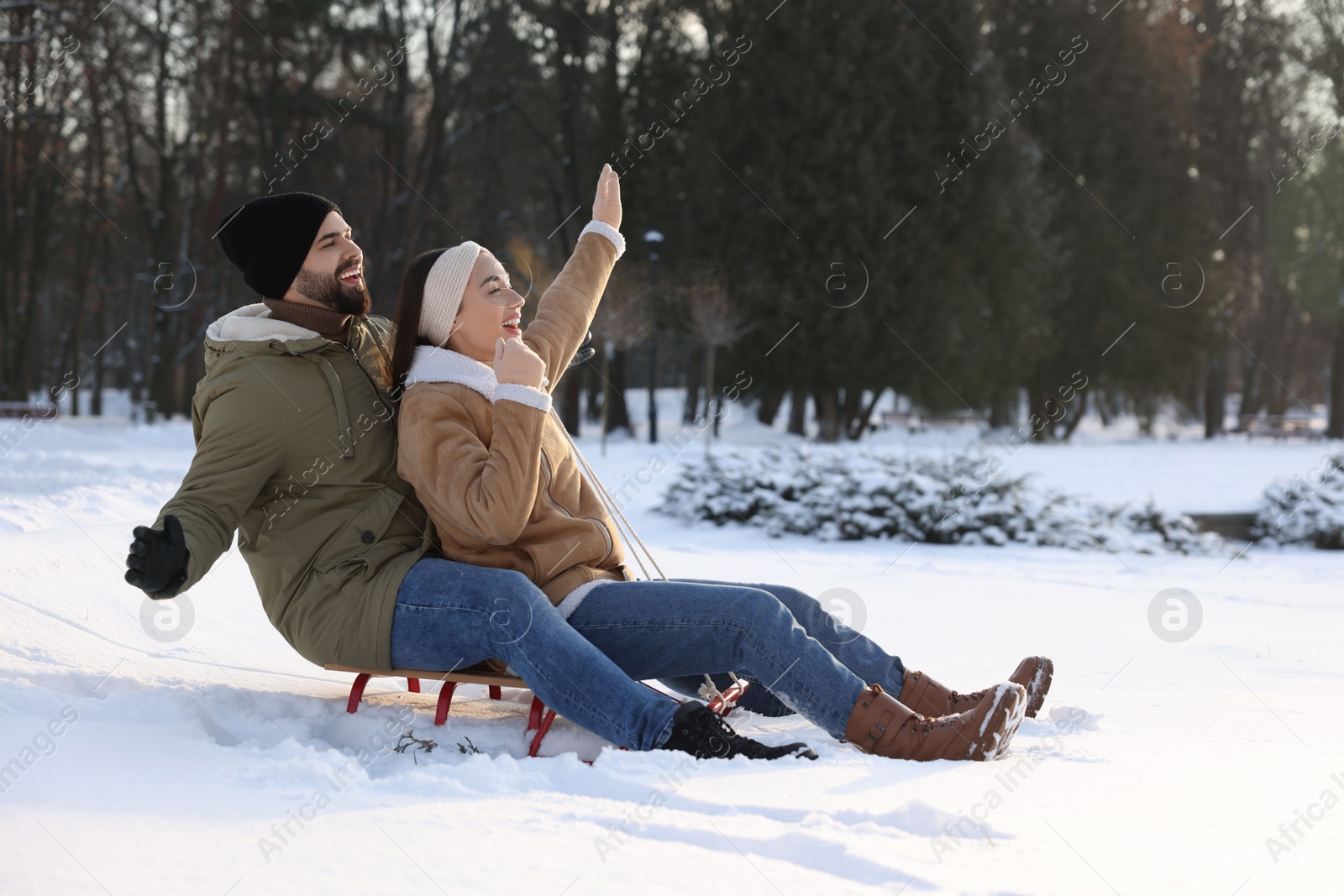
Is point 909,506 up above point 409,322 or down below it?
below

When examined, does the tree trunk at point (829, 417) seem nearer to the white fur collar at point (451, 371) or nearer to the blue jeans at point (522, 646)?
the white fur collar at point (451, 371)

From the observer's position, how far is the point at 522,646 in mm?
3301

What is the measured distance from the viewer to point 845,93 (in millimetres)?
24203

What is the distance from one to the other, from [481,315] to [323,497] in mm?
725

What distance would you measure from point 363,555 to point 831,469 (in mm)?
8515

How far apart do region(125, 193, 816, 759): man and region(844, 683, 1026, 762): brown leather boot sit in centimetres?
20

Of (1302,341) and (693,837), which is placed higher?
(1302,341)

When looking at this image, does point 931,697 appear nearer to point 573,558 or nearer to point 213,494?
point 573,558

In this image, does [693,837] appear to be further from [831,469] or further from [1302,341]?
[1302,341]

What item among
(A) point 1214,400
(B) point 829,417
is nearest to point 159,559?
(B) point 829,417

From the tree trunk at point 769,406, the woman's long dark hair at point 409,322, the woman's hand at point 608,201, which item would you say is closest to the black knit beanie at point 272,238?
the woman's long dark hair at point 409,322

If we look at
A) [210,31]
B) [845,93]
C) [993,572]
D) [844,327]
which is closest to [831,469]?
[993,572]

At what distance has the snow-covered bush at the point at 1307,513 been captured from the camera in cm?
1164

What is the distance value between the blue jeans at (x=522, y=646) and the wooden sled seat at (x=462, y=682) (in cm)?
4
